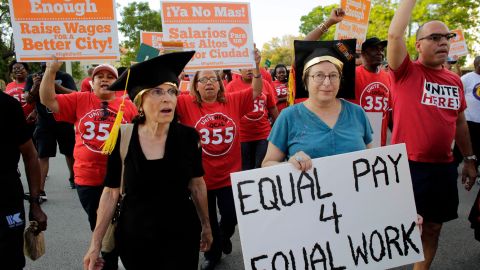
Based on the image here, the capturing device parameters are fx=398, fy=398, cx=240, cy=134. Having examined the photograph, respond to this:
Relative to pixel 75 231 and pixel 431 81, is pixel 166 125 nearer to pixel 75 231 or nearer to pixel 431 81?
pixel 431 81

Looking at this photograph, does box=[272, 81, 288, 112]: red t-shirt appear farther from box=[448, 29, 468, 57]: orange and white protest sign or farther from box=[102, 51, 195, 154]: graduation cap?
box=[102, 51, 195, 154]: graduation cap

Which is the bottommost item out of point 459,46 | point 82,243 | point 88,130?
point 82,243

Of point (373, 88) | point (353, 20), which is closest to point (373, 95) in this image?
point (373, 88)

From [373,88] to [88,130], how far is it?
297cm

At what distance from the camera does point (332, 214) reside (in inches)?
→ 93.1

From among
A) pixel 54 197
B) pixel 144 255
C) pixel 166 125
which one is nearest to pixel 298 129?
pixel 166 125

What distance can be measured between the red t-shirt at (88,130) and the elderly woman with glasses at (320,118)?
1.66 metres

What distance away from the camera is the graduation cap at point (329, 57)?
253cm

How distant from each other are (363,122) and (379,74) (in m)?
2.10

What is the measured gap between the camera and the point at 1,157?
234 centimetres

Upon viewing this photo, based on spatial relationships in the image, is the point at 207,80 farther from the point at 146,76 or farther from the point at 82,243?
the point at 82,243

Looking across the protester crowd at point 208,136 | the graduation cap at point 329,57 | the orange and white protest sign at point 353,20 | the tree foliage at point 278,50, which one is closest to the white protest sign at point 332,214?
the protester crowd at point 208,136

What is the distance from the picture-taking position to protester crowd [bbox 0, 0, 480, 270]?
235 cm

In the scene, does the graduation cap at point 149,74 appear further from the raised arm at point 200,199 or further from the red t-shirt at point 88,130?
the red t-shirt at point 88,130
